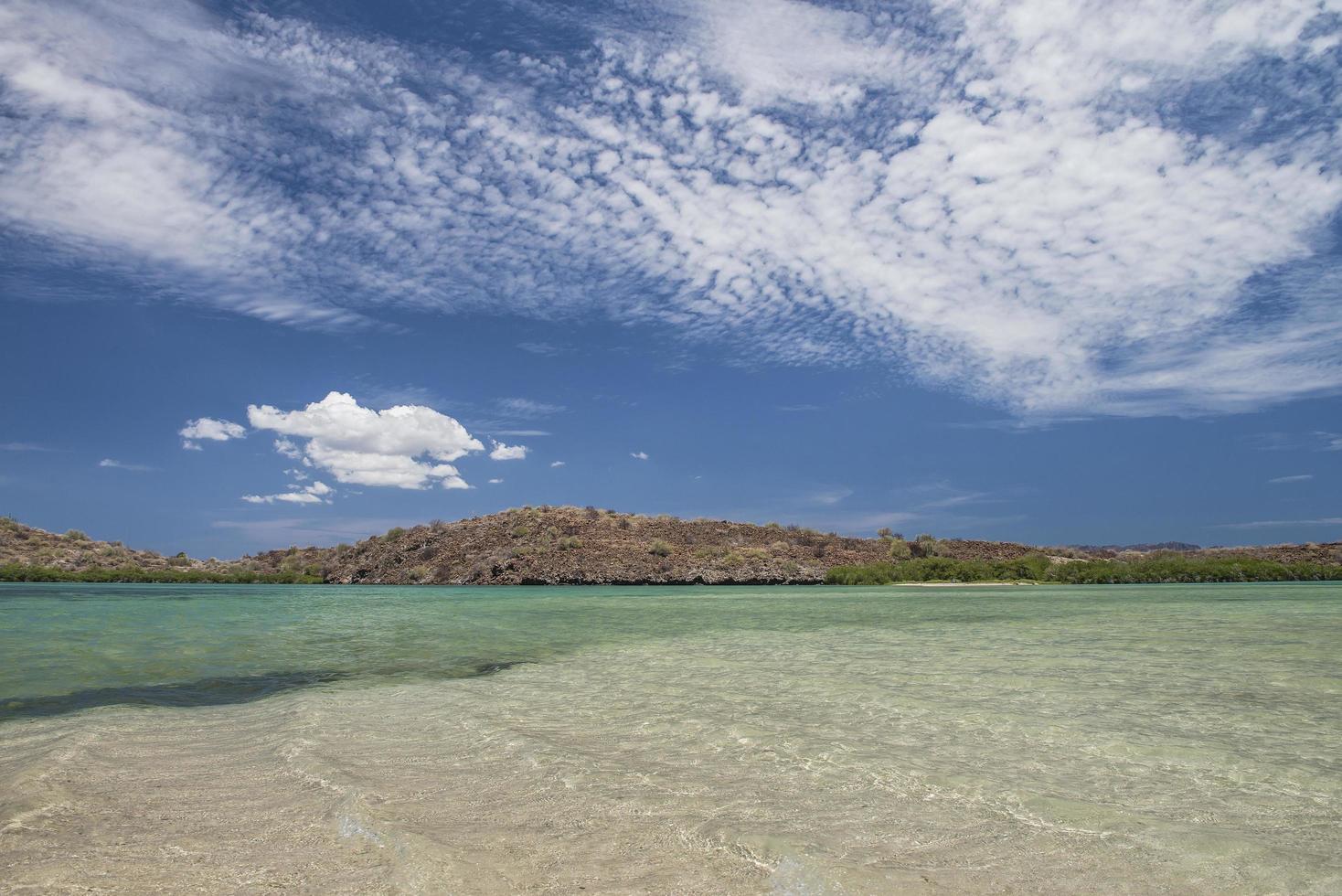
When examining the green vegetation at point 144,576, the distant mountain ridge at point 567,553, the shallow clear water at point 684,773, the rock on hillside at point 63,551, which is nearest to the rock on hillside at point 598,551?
the distant mountain ridge at point 567,553

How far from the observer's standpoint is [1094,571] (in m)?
61.0

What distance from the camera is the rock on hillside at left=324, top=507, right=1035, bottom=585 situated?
67.2 metres

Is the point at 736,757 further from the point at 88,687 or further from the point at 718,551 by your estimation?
the point at 718,551

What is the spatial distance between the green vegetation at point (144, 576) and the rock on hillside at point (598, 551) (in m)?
4.26

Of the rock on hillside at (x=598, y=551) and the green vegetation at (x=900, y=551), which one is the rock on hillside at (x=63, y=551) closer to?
the rock on hillside at (x=598, y=551)

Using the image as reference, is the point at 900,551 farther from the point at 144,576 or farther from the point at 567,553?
the point at 144,576

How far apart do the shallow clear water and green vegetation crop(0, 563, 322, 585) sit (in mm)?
75559

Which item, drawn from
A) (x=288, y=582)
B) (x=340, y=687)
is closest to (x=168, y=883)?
(x=340, y=687)

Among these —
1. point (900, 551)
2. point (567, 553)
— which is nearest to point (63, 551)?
point (567, 553)

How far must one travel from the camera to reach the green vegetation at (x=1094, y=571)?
58.5 metres

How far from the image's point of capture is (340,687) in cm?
995

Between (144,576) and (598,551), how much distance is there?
5029cm

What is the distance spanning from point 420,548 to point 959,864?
8005 cm

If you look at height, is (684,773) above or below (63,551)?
below
